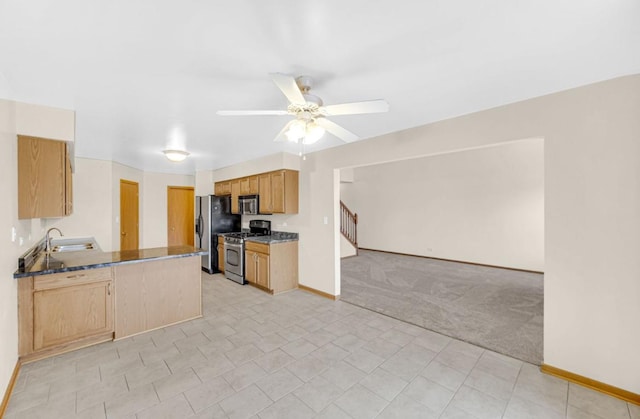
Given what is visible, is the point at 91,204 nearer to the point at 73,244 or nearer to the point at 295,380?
the point at 73,244

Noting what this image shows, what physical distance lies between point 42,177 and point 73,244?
2.29m

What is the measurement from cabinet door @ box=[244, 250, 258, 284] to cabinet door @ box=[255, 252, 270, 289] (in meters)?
0.07

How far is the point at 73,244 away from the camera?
4.09 metres

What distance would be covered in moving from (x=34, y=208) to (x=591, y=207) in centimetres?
471

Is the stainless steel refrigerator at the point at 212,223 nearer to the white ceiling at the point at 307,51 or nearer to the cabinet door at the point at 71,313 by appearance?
the cabinet door at the point at 71,313

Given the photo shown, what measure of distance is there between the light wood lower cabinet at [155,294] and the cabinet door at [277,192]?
1589mm

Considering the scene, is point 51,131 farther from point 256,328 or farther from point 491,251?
point 491,251

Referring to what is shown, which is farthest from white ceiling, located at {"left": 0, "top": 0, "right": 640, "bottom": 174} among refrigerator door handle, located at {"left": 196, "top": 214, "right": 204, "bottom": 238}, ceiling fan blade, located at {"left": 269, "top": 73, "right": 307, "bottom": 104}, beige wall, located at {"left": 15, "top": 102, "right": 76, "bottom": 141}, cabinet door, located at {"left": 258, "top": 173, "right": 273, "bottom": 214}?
refrigerator door handle, located at {"left": 196, "top": 214, "right": 204, "bottom": 238}

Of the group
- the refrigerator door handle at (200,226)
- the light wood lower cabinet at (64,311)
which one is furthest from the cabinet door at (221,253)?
the light wood lower cabinet at (64,311)

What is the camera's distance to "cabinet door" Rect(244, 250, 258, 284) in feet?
14.8

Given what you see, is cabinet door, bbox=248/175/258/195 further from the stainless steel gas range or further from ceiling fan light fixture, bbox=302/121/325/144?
ceiling fan light fixture, bbox=302/121/325/144

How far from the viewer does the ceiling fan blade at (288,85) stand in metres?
1.41

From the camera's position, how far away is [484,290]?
4383mm

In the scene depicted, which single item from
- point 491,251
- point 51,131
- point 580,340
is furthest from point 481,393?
point 491,251
